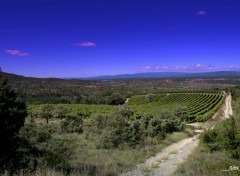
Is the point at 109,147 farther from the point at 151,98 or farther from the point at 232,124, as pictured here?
the point at 151,98

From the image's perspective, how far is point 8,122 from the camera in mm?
9461

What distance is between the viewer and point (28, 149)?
460 inches

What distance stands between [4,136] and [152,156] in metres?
10.1

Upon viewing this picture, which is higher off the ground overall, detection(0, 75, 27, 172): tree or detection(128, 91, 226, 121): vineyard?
detection(0, 75, 27, 172): tree

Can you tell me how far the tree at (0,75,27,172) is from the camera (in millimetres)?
9351

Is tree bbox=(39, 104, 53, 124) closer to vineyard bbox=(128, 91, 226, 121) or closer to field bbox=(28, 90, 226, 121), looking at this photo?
field bbox=(28, 90, 226, 121)

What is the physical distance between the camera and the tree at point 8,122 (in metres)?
9.35

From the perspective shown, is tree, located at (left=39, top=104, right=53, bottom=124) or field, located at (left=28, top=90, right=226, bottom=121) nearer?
tree, located at (left=39, top=104, right=53, bottom=124)

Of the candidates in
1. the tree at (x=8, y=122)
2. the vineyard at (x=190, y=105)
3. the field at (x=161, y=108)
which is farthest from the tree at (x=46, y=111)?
the tree at (x=8, y=122)

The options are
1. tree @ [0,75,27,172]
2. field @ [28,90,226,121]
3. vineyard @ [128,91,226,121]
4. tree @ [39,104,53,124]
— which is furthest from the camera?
vineyard @ [128,91,226,121]

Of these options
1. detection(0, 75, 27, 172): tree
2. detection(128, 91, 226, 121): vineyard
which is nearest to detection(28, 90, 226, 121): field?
detection(128, 91, 226, 121): vineyard

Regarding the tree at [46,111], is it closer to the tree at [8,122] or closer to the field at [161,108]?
the field at [161,108]

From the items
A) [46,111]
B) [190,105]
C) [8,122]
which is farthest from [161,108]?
[8,122]

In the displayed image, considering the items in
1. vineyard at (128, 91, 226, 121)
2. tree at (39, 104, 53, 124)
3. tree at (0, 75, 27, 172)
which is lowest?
vineyard at (128, 91, 226, 121)
